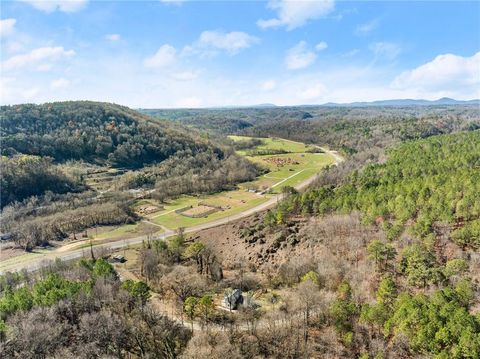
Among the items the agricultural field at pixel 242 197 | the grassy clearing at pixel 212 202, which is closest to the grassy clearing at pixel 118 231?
the agricultural field at pixel 242 197

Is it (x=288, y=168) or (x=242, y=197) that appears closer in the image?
Result: (x=242, y=197)

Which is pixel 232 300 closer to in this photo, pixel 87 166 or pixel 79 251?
pixel 79 251

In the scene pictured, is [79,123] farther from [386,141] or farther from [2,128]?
[386,141]

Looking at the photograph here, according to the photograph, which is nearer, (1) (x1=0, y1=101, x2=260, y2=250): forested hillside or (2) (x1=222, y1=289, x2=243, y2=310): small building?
(2) (x1=222, y1=289, x2=243, y2=310): small building

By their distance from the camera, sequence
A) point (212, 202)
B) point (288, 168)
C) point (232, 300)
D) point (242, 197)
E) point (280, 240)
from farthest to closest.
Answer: point (288, 168), point (242, 197), point (212, 202), point (280, 240), point (232, 300)

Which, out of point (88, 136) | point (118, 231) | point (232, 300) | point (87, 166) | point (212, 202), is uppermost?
point (88, 136)

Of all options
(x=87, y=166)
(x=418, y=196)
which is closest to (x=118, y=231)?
(x=87, y=166)

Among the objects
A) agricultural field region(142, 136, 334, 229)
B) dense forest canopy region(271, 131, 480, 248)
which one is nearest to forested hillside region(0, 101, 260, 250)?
agricultural field region(142, 136, 334, 229)

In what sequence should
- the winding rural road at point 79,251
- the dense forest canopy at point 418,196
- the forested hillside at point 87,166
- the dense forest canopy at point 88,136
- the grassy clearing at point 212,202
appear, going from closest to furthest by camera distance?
1. the dense forest canopy at point 418,196
2. the winding rural road at point 79,251
3. the forested hillside at point 87,166
4. the grassy clearing at point 212,202
5. the dense forest canopy at point 88,136

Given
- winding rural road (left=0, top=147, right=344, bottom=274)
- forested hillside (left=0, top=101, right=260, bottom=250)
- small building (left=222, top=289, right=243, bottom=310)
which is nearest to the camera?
small building (left=222, top=289, right=243, bottom=310)

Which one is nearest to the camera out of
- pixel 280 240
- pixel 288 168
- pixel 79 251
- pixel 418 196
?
pixel 418 196

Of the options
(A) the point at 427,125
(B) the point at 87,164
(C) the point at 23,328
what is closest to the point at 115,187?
(B) the point at 87,164

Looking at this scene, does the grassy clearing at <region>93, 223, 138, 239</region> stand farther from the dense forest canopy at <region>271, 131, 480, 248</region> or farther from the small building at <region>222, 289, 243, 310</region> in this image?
the small building at <region>222, 289, 243, 310</region>

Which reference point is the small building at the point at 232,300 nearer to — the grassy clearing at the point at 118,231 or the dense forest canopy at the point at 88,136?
the grassy clearing at the point at 118,231
